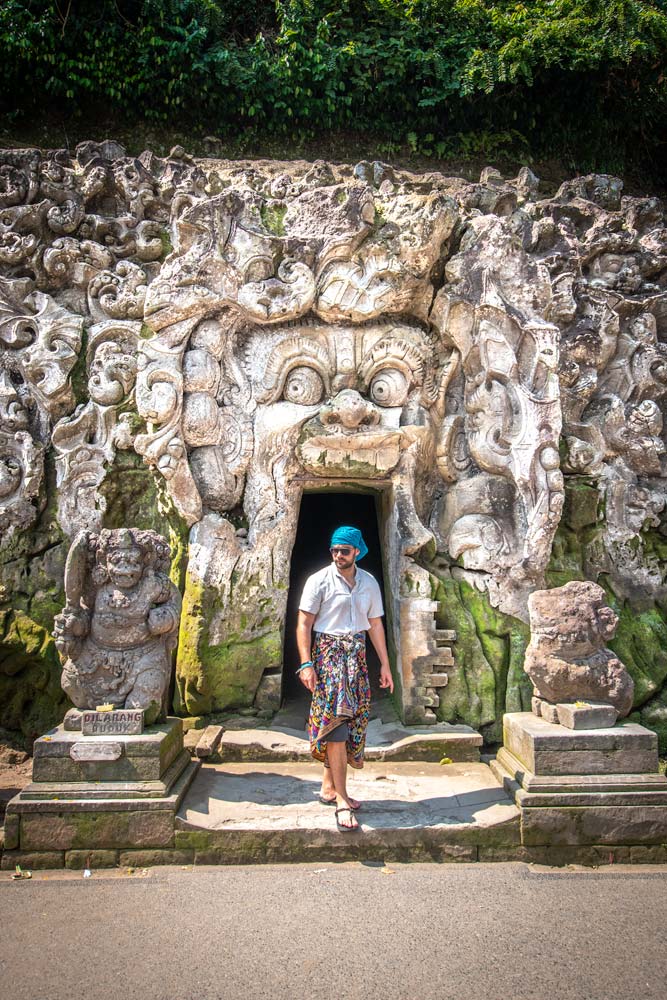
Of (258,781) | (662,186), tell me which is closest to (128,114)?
(662,186)

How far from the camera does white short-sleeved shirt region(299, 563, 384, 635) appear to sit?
162 inches

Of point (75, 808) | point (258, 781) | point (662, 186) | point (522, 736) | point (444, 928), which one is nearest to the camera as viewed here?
point (444, 928)

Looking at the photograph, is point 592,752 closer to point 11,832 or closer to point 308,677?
point 308,677

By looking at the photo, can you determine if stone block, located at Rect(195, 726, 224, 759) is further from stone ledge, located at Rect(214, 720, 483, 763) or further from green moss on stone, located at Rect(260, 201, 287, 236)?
green moss on stone, located at Rect(260, 201, 287, 236)

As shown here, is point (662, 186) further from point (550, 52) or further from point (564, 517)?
point (564, 517)

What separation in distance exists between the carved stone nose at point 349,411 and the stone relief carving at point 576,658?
2.50m

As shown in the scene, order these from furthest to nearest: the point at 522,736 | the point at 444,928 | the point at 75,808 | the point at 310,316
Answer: the point at 310,316 → the point at 522,736 → the point at 75,808 → the point at 444,928

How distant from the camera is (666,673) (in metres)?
6.50

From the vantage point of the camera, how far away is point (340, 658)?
405 centimetres

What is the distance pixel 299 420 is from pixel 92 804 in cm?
368

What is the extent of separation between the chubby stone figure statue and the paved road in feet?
3.50

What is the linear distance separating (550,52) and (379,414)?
6.78m

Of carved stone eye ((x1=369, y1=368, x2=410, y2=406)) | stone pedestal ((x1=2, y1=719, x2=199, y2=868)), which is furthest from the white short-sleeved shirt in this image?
carved stone eye ((x1=369, y1=368, x2=410, y2=406))

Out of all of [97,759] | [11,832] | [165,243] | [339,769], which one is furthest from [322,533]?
[11,832]
